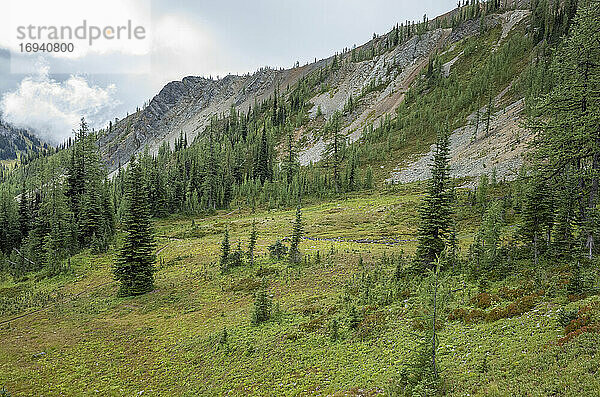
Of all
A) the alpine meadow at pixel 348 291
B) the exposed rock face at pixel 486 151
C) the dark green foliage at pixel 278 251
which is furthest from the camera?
the exposed rock face at pixel 486 151

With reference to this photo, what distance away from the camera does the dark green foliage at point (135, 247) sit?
32312 mm

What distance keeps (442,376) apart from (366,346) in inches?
187

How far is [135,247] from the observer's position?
32.6 metres

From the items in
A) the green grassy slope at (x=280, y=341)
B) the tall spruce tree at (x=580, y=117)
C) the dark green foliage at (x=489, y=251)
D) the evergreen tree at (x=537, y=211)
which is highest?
the tall spruce tree at (x=580, y=117)

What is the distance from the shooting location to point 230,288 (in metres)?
30.1

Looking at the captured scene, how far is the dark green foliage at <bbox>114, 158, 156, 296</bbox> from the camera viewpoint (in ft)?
106

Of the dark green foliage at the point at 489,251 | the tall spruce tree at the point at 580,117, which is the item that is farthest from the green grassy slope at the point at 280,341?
the tall spruce tree at the point at 580,117

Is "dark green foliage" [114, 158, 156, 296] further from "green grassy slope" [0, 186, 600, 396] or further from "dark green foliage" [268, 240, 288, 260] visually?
"dark green foliage" [268, 240, 288, 260]

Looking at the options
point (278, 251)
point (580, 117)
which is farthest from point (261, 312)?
point (580, 117)

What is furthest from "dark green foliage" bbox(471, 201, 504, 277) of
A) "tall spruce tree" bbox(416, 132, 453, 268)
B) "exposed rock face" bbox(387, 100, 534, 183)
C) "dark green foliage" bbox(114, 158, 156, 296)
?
"exposed rock face" bbox(387, 100, 534, 183)

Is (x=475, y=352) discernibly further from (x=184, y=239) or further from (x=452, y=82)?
(x=452, y=82)

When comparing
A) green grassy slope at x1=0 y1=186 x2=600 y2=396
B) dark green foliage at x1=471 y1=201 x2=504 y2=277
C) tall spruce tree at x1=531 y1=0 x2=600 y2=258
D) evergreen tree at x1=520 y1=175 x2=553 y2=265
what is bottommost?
green grassy slope at x1=0 y1=186 x2=600 y2=396

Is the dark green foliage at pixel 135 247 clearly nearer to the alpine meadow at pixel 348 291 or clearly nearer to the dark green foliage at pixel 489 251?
the alpine meadow at pixel 348 291

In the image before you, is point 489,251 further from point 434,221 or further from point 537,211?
point 434,221
